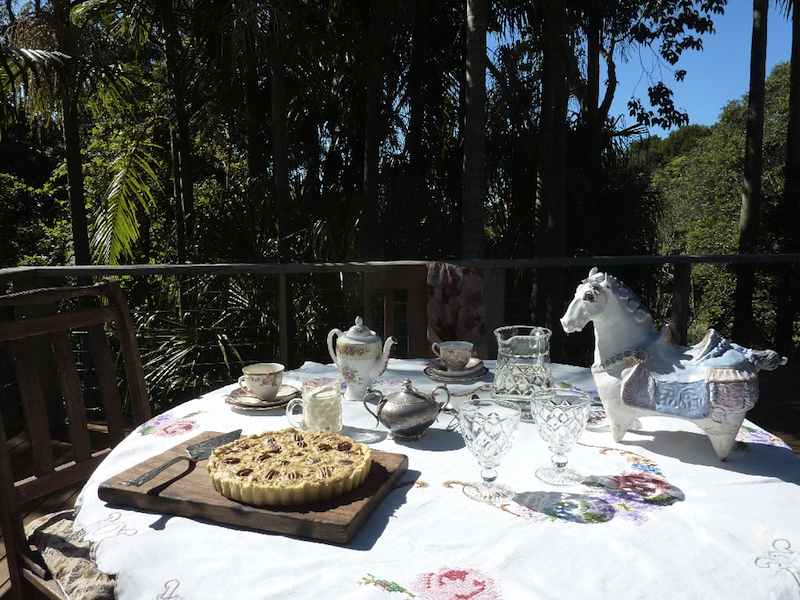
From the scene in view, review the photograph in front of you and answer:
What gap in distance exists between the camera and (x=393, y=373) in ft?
5.90

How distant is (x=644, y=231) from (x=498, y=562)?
803 cm

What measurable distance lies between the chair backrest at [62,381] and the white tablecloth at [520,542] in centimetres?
43

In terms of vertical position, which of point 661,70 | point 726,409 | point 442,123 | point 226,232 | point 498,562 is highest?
point 661,70

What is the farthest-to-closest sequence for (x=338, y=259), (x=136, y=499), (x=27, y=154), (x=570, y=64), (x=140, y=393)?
(x=27, y=154) < (x=570, y=64) < (x=338, y=259) < (x=140, y=393) < (x=136, y=499)

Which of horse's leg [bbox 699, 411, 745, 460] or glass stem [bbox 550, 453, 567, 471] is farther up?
horse's leg [bbox 699, 411, 745, 460]

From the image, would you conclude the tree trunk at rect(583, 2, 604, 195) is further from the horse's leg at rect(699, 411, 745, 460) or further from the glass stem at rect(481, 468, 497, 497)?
the glass stem at rect(481, 468, 497, 497)

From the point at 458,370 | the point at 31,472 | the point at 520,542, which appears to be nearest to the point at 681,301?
the point at 458,370

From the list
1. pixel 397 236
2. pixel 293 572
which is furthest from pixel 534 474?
pixel 397 236

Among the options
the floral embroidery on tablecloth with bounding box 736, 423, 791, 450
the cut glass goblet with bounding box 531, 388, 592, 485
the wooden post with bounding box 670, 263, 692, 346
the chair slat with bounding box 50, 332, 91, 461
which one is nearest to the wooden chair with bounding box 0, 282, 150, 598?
the chair slat with bounding box 50, 332, 91, 461

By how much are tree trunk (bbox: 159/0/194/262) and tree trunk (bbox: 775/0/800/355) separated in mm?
6715

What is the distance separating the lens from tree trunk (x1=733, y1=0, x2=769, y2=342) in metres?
7.05

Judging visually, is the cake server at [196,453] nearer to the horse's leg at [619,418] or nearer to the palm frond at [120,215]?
the horse's leg at [619,418]

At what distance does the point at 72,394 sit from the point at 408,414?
3.03 ft

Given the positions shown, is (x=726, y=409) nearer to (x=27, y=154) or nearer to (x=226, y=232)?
(x=226, y=232)
